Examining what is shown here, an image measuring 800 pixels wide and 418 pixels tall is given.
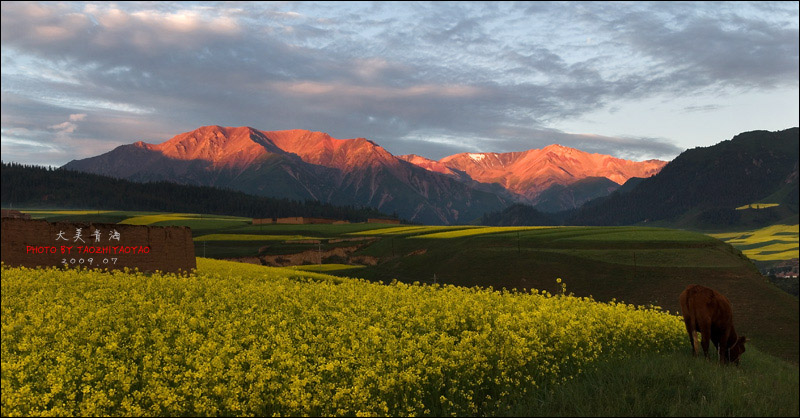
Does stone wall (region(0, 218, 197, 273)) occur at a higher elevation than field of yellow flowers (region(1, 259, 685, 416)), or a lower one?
higher

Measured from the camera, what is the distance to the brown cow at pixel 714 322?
1811 cm

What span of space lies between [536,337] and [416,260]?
77.0m

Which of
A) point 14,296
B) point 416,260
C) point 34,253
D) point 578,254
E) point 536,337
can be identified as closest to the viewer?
point 536,337

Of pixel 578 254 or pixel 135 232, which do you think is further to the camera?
pixel 578 254

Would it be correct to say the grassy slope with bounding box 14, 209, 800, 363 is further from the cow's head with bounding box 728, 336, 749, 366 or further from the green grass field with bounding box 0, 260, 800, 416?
the green grass field with bounding box 0, 260, 800, 416

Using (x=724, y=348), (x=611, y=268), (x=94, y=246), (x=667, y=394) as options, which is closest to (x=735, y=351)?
(x=724, y=348)

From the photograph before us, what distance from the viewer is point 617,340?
18969 millimetres

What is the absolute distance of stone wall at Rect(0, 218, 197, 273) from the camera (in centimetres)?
2778

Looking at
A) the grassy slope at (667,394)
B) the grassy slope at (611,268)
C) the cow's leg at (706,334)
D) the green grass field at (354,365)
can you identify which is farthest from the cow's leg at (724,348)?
the grassy slope at (611,268)

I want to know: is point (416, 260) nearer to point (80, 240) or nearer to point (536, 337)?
point (80, 240)

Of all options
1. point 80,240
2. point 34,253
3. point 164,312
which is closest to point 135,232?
point 80,240

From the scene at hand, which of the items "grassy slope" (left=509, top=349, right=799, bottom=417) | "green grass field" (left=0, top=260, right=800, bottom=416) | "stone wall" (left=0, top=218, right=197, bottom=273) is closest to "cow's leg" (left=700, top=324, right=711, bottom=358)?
"green grass field" (left=0, top=260, right=800, bottom=416)

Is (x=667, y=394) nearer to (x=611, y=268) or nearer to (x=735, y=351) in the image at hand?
(x=735, y=351)

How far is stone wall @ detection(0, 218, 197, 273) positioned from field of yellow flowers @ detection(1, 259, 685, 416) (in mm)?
6439
